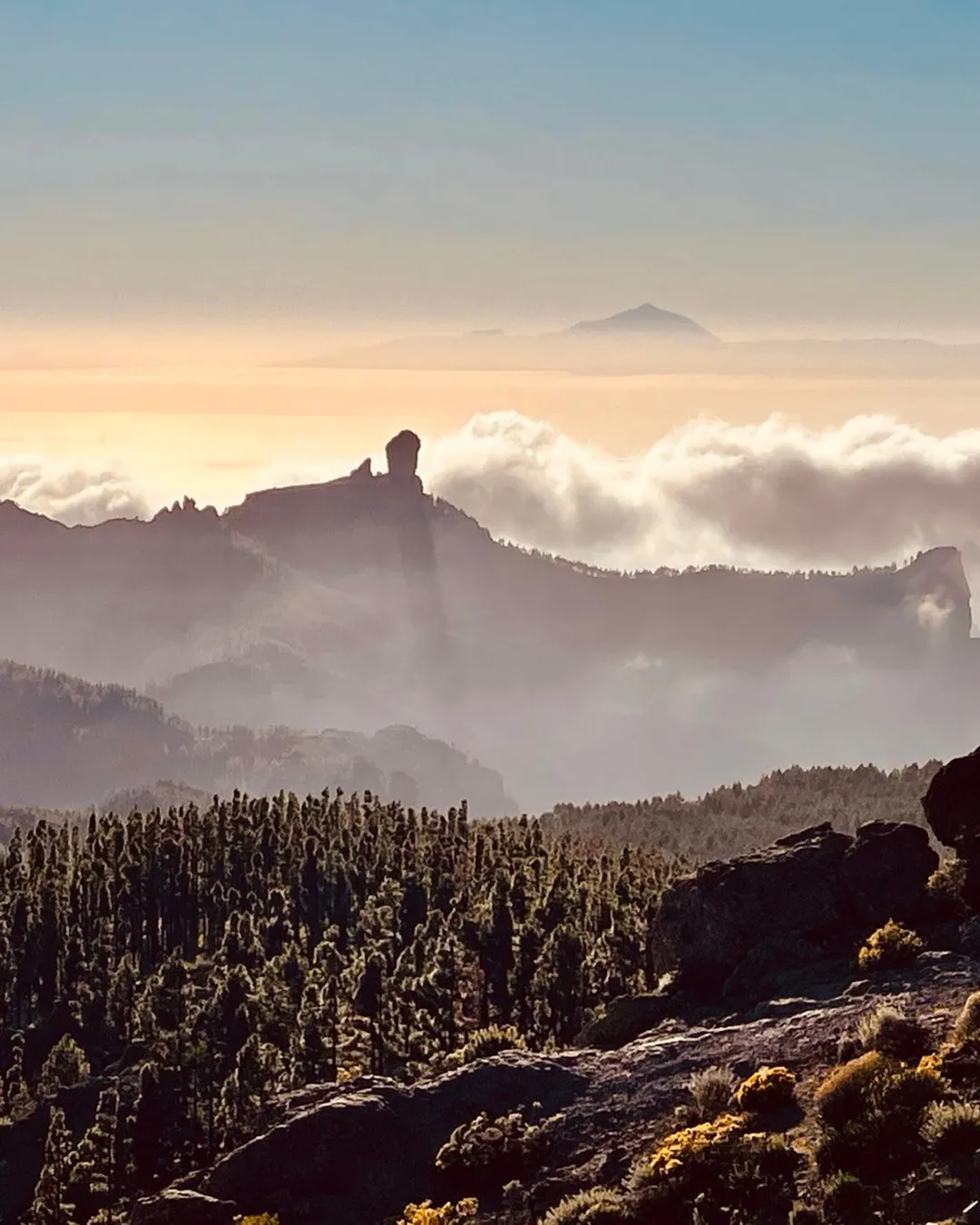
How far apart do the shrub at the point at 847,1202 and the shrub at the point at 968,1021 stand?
12.6 meters

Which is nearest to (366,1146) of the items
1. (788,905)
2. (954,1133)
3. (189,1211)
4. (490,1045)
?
(189,1211)

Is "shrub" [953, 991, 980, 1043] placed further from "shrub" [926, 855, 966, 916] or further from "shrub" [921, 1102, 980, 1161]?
"shrub" [926, 855, 966, 916]

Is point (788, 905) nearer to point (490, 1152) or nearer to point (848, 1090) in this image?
point (490, 1152)

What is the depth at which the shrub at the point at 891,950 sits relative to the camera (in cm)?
8781

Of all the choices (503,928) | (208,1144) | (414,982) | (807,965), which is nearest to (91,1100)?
(208,1144)

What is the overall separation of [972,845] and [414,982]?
244ft

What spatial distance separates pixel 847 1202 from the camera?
189ft

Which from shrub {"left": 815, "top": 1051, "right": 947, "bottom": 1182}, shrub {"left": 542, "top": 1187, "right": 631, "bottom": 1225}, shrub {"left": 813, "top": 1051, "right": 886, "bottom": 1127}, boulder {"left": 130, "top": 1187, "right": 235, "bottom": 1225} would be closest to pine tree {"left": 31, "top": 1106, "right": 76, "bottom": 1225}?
boulder {"left": 130, "top": 1187, "right": 235, "bottom": 1225}

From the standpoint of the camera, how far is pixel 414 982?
522ft

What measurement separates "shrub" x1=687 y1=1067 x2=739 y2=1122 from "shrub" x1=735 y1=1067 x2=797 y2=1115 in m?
2.06

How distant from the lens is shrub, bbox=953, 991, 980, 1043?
69.4m

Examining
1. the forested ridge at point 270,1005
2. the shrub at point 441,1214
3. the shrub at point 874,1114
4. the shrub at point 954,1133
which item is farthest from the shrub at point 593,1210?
the forested ridge at point 270,1005

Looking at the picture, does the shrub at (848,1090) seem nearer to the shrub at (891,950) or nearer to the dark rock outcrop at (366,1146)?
the dark rock outcrop at (366,1146)

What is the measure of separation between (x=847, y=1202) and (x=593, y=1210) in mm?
10337
